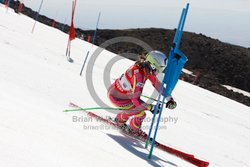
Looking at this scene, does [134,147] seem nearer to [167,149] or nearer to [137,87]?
[167,149]

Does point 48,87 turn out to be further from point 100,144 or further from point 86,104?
point 100,144

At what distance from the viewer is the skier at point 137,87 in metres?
6.30

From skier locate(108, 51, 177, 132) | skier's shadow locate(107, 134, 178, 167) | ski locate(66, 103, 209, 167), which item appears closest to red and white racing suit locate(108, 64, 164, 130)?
skier locate(108, 51, 177, 132)

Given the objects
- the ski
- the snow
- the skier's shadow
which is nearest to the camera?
the snow

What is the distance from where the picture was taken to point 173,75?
542 centimetres

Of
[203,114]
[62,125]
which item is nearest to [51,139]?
[62,125]

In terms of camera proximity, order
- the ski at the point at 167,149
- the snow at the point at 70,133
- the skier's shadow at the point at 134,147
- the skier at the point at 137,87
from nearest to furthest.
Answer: the snow at the point at 70,133 → the skier's shadow at the point at 134,147 → the ski at the point at 167,149 → the skier at the point at 137,87

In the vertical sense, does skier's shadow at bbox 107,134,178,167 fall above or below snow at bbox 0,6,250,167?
below

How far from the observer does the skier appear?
20.7ft

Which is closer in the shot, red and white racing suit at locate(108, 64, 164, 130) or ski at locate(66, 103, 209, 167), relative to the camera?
ski at locate(66, 103, 209, 167)

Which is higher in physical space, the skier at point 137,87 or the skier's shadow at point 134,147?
the skier at point 137,87

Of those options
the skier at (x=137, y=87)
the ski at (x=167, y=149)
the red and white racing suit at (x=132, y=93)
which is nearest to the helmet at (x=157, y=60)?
the skier at (x=137, y=87)

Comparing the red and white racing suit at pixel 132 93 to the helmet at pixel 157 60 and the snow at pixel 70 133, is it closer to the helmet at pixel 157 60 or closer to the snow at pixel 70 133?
the helmet at pixel 157 60

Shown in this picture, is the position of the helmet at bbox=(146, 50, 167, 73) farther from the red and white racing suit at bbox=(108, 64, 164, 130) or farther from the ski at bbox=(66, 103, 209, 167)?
the ski at bbox=(66, 103, 209, 167)
